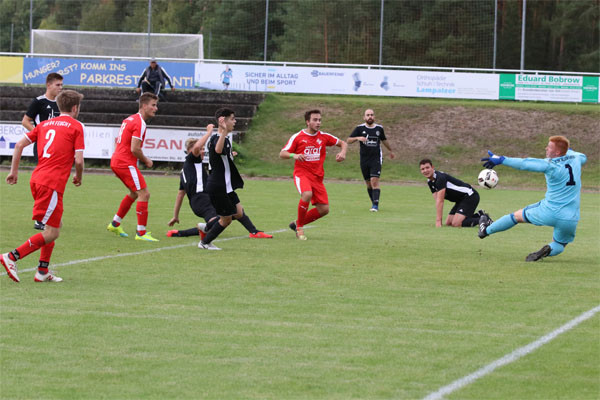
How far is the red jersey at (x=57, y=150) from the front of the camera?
8727 mm

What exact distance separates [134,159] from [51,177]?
14.1 ft

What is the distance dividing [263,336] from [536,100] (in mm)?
34395

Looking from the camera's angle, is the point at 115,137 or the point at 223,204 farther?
the point at 115,137

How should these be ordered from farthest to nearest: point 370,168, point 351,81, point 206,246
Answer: point 351,81 < point 370,168 < point 206,246

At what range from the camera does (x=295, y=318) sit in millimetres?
7172

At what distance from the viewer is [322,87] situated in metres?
39.2

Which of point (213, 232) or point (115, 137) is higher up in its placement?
point (115, 137)

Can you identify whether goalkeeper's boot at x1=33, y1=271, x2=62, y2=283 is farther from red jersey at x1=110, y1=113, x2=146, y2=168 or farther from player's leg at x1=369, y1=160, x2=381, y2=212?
player's leg at x1=369, y1=160, x2=381, y2=212

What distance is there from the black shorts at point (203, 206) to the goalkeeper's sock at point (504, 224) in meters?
3.99

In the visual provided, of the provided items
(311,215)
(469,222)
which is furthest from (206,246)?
(469,222)

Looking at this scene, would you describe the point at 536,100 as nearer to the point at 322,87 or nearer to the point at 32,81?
the point at 322,87

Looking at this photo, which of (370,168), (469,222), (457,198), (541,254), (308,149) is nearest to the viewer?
(541,254)

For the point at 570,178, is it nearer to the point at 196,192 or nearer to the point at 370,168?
the point at 196,192

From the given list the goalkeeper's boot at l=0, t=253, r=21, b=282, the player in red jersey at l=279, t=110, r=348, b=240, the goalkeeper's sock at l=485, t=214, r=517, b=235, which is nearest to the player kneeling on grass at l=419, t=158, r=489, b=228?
the player in red jersey at l=279, t=110, r=348, b=240
